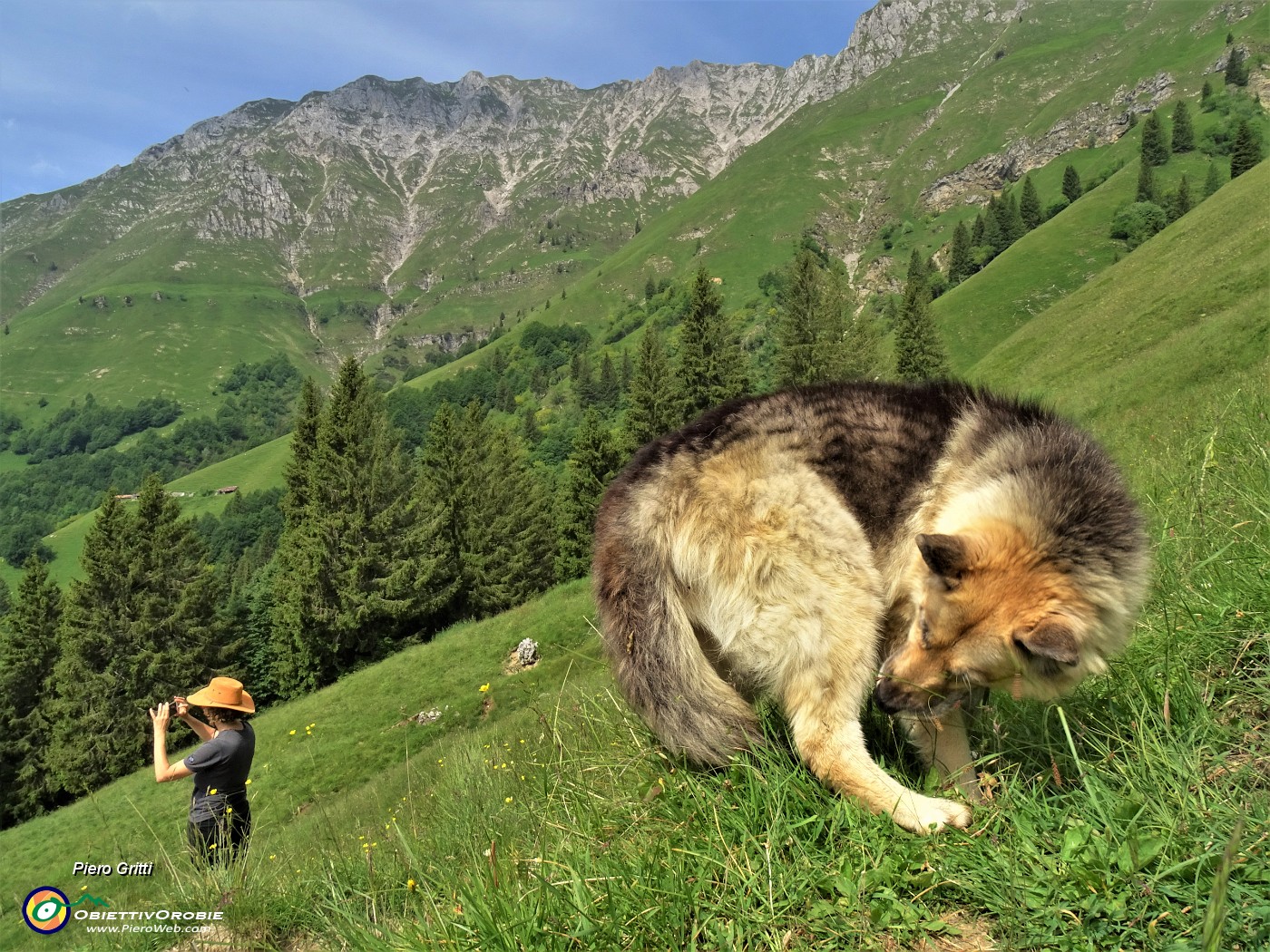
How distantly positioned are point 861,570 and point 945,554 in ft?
1.86

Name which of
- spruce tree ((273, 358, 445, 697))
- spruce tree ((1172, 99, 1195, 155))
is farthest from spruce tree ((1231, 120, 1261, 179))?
spruce tree ((273, 358, 445, 697))

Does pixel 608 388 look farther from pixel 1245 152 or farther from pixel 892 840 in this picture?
pixel 892 840

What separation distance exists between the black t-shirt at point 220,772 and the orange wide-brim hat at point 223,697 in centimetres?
31

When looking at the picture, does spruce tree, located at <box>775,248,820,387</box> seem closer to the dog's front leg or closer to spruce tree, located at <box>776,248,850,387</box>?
spruce tree, located at <box>776,248,850,387</box>

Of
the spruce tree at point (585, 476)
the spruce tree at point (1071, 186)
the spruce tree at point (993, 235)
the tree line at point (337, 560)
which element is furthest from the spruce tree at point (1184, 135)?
the spruce tree at point (585, 476)

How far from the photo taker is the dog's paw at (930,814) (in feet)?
8.91

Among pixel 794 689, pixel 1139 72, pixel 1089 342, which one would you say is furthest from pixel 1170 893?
pixel 1139 72

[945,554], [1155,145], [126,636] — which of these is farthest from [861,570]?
[1155,145]

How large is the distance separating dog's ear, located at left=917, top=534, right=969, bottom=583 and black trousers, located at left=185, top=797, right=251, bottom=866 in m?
4.99

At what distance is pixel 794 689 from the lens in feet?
10.9

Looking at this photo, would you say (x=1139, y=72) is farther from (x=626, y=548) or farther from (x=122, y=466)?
(x=122, y=466)

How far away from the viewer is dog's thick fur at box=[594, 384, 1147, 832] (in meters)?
2.92

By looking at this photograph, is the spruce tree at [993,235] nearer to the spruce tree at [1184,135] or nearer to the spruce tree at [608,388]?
the spruce tree at [1184,135]

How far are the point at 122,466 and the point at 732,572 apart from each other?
778 feet
